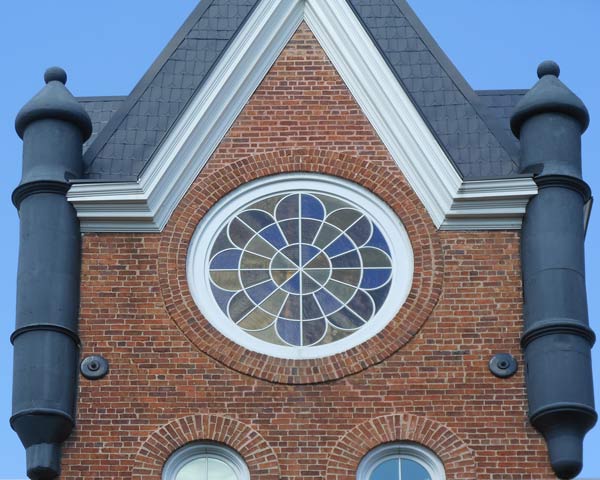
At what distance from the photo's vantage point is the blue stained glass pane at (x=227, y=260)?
28.6 metres

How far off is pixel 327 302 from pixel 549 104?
12.5ft

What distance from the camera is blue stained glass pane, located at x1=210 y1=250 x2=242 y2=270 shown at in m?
28.6

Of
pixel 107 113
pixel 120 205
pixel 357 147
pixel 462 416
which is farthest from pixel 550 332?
pixel 107 113

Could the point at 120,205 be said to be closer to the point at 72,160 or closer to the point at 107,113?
the point at 72,160

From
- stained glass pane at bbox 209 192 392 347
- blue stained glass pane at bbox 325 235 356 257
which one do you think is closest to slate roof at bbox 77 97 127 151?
stained glass pane at bbox 209 192 392 347

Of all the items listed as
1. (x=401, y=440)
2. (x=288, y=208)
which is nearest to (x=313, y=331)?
(x=288, y=208)

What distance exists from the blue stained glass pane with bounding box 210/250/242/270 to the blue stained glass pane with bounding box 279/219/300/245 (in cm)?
63

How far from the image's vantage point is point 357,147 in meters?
29.3

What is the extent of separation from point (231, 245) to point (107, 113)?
443cm

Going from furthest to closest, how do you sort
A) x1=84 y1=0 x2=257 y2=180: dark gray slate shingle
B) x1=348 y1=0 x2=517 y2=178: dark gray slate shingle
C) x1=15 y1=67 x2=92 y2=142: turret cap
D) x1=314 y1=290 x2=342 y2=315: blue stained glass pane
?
1. x1=84 y1=0 x2=257 y2=180: dark gray slate shingle
2. x1=348 y1=0 x2=517 y2=178: dark gray slate shingle
3. x1=15 y1=67 x2=92 y2=142: turret cap
4. x1=314 y1=290 x2=342 y2=315: blue stained glass pane

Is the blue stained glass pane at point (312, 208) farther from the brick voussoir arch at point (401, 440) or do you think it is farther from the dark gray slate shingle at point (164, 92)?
the brick voussoir arch at point (401, 440)

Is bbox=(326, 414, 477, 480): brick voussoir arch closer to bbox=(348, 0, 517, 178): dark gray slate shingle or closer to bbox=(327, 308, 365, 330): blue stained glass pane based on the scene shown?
bbox=(327, 308, 365, 330): blue stained glass pane

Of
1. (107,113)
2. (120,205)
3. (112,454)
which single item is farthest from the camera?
(107,113)

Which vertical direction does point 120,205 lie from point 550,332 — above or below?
above
